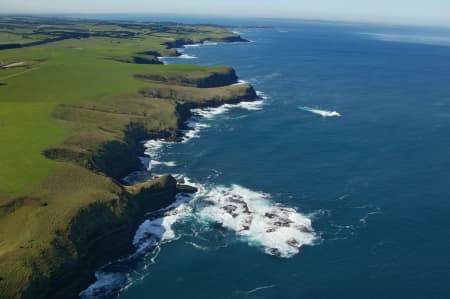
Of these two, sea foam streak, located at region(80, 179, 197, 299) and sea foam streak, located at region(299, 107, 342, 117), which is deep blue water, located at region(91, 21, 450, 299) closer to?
sea foam streak, located at region(80, 179, 197, 299)

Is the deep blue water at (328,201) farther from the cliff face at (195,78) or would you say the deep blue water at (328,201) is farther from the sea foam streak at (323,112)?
the cliff face at (195,78)

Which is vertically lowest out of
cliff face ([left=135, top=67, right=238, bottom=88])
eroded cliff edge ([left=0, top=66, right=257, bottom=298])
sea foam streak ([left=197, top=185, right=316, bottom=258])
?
sea foam streak ([left=197, top=185, right=316, bottom=258])

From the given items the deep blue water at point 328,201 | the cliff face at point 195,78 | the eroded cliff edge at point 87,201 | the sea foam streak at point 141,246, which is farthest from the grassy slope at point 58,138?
the deep blue water at point 328,201

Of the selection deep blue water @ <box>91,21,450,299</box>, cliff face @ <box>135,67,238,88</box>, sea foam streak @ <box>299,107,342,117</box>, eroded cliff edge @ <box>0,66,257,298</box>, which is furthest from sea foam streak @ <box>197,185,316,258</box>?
cliff face @ <box>135,67,238,88</box>

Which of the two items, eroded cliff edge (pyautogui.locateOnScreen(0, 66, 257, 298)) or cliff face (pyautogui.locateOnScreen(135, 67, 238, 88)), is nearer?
eroded cliff edge (pyautogui.locateOnScreen(0, 66, 257, 298))

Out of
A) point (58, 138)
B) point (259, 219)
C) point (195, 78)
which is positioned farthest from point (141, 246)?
point (195, 78)

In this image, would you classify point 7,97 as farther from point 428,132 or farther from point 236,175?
point 428,132
